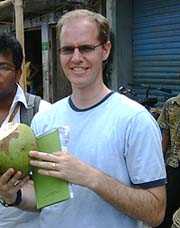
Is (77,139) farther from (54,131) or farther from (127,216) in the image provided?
(127,216)

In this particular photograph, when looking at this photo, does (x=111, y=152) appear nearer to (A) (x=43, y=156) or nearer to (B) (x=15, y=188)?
(A) (x=43, y=156)

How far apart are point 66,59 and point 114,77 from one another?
583cm

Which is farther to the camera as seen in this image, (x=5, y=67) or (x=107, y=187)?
(x=5, y=67)

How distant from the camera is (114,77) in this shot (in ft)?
25.5

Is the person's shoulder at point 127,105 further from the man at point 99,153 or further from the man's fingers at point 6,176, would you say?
the man's fingers at point 6,176

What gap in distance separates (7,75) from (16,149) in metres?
1.00

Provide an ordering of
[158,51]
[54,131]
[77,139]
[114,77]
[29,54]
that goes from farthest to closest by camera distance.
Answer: [29,54], [114,77], [158,51], [77,139], [54,131]

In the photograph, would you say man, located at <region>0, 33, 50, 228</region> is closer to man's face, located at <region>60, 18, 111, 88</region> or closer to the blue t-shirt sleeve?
man's face, located at <region>60, 18, 111, 88</region>

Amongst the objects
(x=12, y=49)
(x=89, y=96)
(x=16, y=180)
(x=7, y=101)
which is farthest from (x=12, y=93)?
(x=16, y=180)

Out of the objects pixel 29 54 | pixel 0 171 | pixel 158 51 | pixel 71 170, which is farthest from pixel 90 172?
pixel 29 54

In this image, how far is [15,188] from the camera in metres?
1.95

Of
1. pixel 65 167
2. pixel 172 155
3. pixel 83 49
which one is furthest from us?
pixel 172 155

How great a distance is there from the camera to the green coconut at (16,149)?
1.81m

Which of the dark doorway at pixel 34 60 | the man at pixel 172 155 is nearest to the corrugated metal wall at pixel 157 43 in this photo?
the man at pixel 172 155
